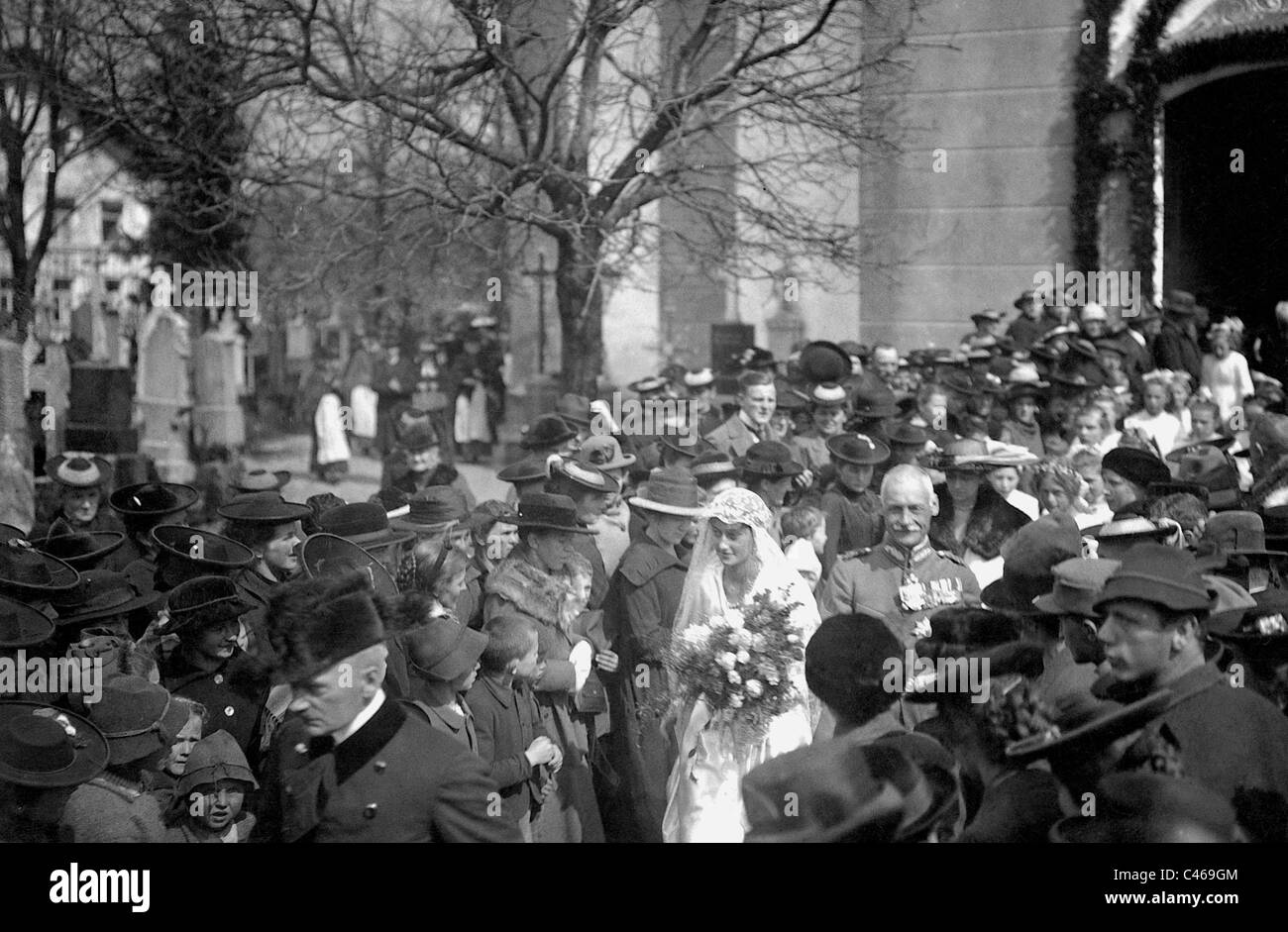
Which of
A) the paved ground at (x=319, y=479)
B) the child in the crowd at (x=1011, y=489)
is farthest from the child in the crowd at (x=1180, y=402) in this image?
the paved ground at (x=319, y=479)

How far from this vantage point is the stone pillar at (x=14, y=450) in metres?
10.4

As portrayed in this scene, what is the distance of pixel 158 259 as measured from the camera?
1875cm

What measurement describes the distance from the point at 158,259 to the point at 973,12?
31.3 feet

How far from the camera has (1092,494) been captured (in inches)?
311

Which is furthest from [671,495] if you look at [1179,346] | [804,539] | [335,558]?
[1179,346]

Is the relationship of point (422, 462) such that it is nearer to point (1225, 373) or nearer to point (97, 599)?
point (97, 599)

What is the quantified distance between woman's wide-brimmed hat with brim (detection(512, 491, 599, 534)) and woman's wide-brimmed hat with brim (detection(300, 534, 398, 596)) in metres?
0.59

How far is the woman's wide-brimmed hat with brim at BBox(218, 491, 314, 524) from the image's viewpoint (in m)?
6.96

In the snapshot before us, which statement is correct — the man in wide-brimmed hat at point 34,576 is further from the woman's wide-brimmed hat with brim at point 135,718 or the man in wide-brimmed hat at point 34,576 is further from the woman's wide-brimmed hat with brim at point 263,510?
the woman's wide-brimmed hat with brim at point 135,718

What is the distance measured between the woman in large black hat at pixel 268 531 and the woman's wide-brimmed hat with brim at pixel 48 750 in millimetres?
1844

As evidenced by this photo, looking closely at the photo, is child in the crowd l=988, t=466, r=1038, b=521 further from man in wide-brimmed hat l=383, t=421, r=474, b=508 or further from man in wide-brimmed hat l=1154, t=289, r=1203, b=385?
man in wide-brimmed hat l=1154, t=289, r=1203, b=385

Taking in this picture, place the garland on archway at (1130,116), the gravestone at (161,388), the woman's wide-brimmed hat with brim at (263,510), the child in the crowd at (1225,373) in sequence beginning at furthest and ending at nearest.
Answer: the gravestone at (161,388) → the garland on archway at (1130,116) → the child in the crowd at (1225,373) → the woman's wide-brimmed hat with brim at (263,510)

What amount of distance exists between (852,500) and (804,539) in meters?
1.05
